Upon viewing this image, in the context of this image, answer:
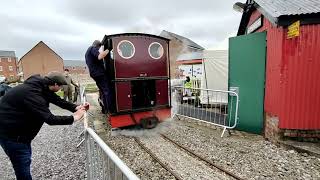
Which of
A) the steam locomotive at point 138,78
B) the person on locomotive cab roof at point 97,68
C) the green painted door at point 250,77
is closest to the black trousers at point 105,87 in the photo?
the person on locomotive cab roof at point 97,68

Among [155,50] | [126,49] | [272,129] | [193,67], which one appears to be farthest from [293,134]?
[193,67]

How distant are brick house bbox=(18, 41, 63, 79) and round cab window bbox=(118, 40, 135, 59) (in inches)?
2317

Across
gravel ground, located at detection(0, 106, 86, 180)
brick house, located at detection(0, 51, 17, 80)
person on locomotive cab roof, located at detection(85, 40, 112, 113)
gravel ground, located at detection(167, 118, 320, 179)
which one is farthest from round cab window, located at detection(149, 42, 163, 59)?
brick house, located at detection(0, 51, 17, 80)

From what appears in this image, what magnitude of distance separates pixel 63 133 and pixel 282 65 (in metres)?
7.05

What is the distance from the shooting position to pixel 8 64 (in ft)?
271

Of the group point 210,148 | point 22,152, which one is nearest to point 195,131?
point 210,148

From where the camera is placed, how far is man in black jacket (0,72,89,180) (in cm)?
338

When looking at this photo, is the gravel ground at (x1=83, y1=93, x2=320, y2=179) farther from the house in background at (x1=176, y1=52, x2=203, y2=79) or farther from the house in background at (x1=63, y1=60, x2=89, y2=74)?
the house in background at (x1=63, y1=60, x2=89, y2=74)

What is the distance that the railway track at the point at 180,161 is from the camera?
4969 mm

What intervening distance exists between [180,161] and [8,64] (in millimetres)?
92103

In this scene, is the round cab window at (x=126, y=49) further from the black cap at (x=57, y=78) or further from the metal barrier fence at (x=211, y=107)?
the black cap at (x=57, y=78)

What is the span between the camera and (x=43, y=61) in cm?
6366

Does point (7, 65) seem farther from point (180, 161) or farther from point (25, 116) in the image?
point (25, 116)

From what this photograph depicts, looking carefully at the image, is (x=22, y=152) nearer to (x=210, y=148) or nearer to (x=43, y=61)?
(x=210, y=148)
